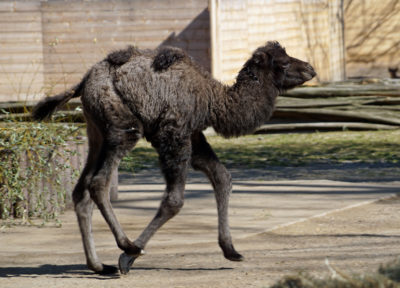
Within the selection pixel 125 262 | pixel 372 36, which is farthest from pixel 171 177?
pixel 372 36

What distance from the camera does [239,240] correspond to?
667 cm

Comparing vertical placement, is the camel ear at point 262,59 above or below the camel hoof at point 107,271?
above

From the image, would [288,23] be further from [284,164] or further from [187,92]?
[187,92]

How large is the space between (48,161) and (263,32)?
8.55 meters

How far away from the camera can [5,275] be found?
18.6ft

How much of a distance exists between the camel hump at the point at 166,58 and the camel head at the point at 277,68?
0.53 metres

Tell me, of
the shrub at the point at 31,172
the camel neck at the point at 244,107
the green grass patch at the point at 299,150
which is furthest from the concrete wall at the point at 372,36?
the camel neck at the point at 244,107

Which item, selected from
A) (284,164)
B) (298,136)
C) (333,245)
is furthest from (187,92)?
(298,136)

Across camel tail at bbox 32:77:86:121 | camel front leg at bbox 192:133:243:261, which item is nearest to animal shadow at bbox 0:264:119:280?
camel front leg at bbox 192:133:243:261

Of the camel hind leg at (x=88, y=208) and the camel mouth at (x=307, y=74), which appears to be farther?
the camel mouth at (x=307, y=74)

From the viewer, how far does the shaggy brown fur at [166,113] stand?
5539mm

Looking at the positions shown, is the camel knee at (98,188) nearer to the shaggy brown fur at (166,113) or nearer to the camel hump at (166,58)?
the shaggy brown fur at (166,113)

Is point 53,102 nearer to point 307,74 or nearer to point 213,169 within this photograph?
point 213,169

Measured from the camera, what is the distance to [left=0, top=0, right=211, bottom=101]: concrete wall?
590 inches
